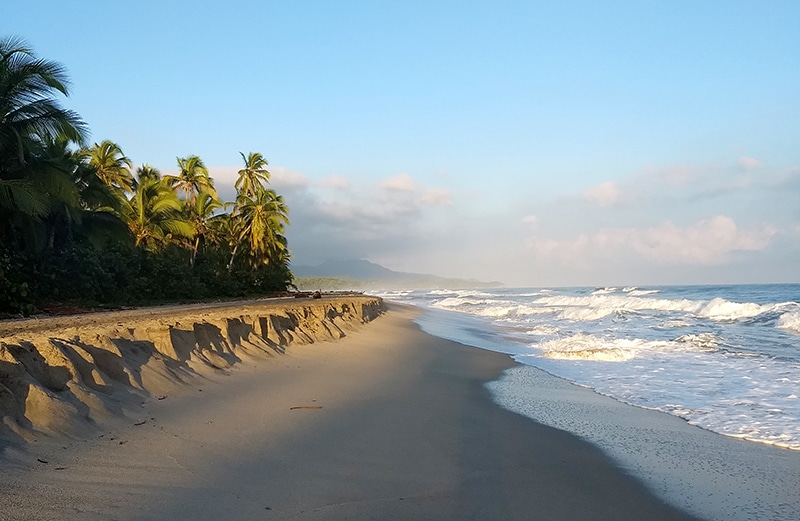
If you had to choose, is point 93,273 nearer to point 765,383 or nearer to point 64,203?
point 64,203

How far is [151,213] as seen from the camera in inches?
1209

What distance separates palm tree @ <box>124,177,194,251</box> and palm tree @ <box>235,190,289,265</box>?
383 inches

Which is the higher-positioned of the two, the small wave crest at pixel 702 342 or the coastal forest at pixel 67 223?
the coastal forest at pixel 67 223

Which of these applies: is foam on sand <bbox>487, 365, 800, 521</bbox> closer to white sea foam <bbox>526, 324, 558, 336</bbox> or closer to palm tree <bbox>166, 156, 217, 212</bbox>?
white sea foam <bbox>526, 324, 558, 336</bbox>

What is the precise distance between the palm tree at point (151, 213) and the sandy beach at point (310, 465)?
25.7 meters

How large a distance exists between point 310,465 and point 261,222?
3842cm

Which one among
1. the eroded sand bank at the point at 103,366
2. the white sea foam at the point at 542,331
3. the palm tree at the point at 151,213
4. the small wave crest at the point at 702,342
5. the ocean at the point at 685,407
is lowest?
the white sea foam at the point at 542,331

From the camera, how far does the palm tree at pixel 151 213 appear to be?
30.1 m

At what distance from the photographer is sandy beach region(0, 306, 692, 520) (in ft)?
12.0

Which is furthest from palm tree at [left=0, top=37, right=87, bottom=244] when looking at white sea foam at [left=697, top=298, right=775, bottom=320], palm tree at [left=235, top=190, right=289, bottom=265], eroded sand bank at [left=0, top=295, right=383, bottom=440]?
white sea foam at [left=697, top=298, right=775, bottom=320]

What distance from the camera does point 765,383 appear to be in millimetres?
10125

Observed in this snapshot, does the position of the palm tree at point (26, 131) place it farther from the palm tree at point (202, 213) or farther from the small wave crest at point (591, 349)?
the palm tree at point (202, 213)

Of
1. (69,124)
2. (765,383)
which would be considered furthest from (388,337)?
(69,124)

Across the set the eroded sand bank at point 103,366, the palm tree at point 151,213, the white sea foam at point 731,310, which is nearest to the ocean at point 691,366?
the white sea foam at point 731,310
